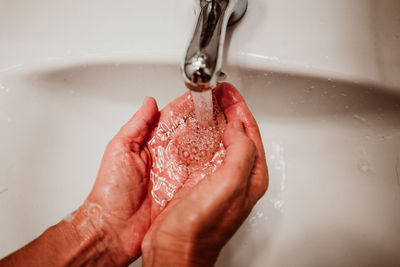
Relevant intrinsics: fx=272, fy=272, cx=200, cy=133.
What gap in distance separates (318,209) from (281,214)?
0.20ft

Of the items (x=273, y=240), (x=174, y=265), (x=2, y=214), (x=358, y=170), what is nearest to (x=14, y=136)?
(x=2, y=214)

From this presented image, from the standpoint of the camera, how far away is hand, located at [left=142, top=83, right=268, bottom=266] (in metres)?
0.35

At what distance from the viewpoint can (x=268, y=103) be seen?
1.62 ft

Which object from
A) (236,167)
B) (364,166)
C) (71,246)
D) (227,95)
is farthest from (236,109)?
(71,246)

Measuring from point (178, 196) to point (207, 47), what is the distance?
280 millimetres

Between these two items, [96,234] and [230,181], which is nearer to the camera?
[230,181]

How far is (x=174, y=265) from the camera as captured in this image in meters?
0.37

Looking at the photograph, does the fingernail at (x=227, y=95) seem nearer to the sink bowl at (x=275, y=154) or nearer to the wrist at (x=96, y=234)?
the sink bowl at (x=275, y=154)

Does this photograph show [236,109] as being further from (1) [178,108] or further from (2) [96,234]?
(2) [96,234]

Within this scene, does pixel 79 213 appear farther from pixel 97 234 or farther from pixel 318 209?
pixel 318 209

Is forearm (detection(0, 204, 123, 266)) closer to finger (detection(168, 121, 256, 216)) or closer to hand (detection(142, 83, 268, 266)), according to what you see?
hand (detection(142, 83, 268, 266))

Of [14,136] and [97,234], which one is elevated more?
[14,136]

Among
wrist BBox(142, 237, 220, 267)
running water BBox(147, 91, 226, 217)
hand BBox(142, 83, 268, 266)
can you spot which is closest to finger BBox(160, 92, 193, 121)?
running water BBox(147, 91, 226, 217)

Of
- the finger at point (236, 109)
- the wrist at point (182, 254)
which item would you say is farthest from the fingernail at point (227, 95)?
the wrist at point (182, 254)
